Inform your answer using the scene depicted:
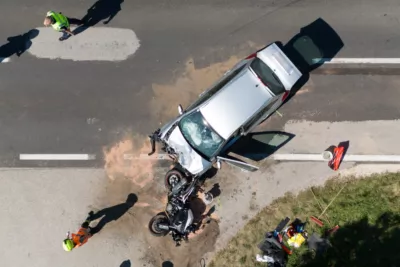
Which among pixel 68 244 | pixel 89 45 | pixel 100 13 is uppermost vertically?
pixel 100 13

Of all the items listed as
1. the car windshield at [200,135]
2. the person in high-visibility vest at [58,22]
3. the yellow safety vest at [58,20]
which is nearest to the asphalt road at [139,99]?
the person in high-visibility vest at [58,22]

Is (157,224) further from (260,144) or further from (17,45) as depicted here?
(17,45)

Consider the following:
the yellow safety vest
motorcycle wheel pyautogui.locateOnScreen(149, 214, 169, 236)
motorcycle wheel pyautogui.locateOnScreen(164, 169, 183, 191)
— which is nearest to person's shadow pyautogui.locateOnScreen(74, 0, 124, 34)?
the yellow safety vest

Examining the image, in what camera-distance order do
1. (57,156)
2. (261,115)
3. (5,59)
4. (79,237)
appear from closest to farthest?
(261,115), (79,237), (57,156), (5,59)

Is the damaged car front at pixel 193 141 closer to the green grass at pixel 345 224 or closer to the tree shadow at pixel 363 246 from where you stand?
the green grass at pixel 345 224

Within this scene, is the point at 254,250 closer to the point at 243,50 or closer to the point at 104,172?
the point at 104,172

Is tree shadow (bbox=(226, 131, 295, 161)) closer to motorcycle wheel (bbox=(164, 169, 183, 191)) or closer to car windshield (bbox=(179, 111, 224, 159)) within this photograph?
car windshield (bbox=(179, 111, 224, 159))

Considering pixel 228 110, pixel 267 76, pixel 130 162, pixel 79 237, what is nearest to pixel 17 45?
pixel 130 162
